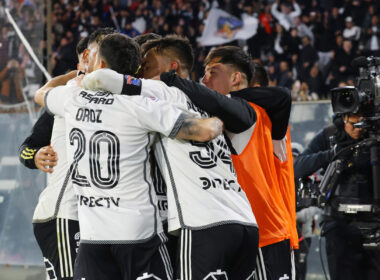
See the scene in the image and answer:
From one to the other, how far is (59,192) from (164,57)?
861 millimetres

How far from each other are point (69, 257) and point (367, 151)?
2312 mm

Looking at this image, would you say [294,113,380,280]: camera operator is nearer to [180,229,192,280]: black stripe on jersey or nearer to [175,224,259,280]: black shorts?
[175,224,259,280]: black shorts

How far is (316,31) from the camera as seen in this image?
11.7 m

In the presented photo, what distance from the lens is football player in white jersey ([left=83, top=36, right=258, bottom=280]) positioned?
2510 mm

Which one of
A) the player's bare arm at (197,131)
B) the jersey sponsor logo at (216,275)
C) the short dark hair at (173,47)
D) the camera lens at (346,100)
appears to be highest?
the short dark hair at (173,47)

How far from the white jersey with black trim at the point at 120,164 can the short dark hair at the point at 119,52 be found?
20cm

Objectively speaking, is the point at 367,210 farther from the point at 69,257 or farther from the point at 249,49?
the point at 249,49

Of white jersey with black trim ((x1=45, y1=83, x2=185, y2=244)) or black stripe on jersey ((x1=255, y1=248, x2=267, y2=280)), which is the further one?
black stripe on jersey ((x1=255, y1=248, x2=267, y2=280))

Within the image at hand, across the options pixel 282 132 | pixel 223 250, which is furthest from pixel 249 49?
pixel 223 250

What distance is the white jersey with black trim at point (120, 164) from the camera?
2525 millimetres

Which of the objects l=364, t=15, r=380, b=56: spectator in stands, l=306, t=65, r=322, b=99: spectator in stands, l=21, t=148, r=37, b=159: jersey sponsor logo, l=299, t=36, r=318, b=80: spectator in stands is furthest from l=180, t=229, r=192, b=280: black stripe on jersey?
l=364, t=15, r=380, b=56: spectator in stands

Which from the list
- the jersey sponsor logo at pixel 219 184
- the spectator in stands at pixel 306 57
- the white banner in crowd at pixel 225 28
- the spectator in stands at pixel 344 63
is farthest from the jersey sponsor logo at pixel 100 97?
the white banner in crowd at pixel 225 28

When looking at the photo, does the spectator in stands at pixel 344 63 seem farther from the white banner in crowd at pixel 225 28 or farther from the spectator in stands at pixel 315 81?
the white banner in crowd at pixel 225 28

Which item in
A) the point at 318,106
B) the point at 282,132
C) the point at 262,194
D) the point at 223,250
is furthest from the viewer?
the point at 318,106
